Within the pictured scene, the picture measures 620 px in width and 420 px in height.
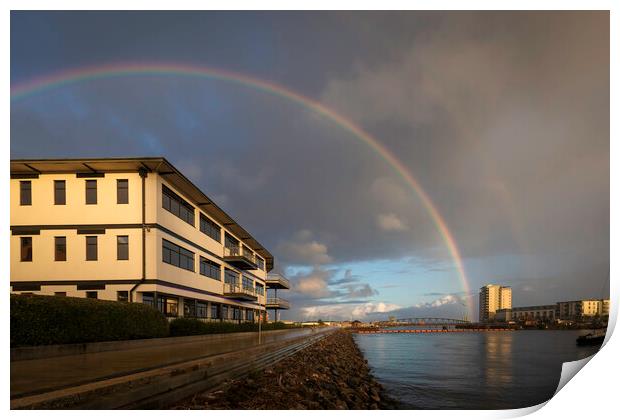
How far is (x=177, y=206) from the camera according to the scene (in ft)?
125

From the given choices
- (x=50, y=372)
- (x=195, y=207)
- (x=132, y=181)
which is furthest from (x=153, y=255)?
(x=50, y=372)

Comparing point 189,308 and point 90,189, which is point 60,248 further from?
point 189,308

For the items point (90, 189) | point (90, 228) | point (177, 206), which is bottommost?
point (90, 228)

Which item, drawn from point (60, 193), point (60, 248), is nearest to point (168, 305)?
point (60, 248)

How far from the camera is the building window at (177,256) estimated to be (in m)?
35.0

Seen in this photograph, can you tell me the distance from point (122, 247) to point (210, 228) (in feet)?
54.2

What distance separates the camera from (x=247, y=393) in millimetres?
14773

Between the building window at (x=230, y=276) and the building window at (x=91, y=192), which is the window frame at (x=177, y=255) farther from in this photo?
the building window at (x=230, y=276)

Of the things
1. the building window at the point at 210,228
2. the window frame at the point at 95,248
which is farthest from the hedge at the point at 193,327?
the building window at the point at 210,228

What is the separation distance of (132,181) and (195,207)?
10.9 metres

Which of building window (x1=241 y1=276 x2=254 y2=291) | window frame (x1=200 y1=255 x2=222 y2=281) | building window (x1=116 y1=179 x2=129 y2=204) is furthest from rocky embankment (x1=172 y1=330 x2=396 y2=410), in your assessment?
building window (x1=241 y1=276 x2=254 y2=291)
